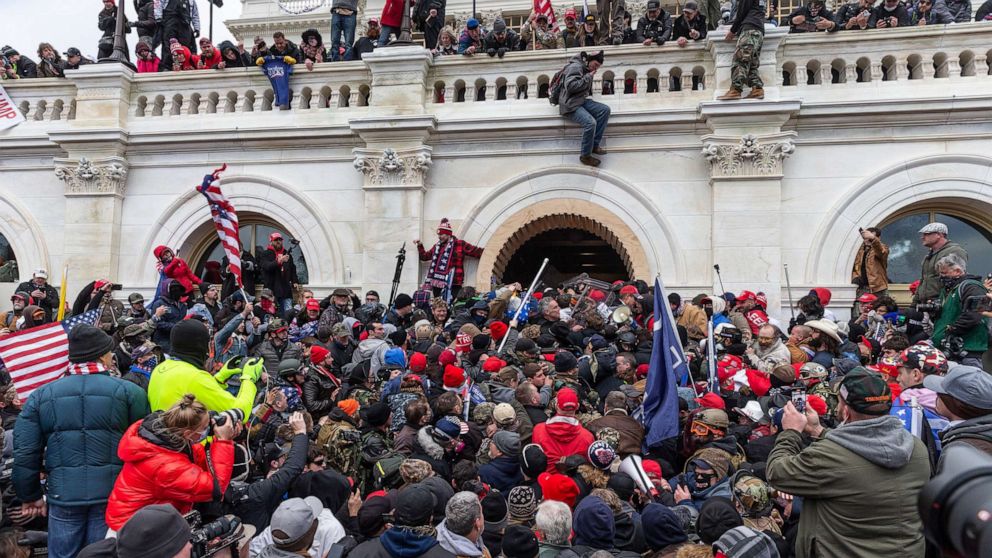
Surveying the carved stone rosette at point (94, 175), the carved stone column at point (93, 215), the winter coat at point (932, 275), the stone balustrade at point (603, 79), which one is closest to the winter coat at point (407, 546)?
the winter coat at point (932, 275)

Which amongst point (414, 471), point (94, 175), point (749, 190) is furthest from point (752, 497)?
point (94, 175)

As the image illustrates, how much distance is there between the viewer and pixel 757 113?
484 inches

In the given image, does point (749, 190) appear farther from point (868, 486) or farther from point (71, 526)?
point (71, 526)

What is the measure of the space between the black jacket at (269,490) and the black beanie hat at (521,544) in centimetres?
159

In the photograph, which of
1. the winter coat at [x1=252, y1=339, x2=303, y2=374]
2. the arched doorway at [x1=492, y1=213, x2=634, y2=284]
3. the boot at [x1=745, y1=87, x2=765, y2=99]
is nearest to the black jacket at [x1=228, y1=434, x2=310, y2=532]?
the winter coat at [x1=252, y1=339, x2=303, y2=374]

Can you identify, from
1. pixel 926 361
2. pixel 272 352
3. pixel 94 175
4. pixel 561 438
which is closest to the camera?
pixel 561 438

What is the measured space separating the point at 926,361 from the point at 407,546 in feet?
15.4

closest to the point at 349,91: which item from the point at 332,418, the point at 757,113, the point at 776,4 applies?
the point at 757,113

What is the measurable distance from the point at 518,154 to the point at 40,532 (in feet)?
33.5

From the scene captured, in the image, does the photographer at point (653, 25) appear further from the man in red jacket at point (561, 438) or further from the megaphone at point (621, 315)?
the man in red jacket at point (561, 438)

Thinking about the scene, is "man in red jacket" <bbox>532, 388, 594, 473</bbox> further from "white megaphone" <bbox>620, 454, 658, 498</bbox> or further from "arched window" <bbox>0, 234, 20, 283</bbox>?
"arched window" <bbox>0, 234, 20, 283</bbox>

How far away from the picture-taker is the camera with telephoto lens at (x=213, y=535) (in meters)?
3.77

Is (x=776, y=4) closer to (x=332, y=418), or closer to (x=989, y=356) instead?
→ (x=989, y=356)

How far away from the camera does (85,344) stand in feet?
15.8
